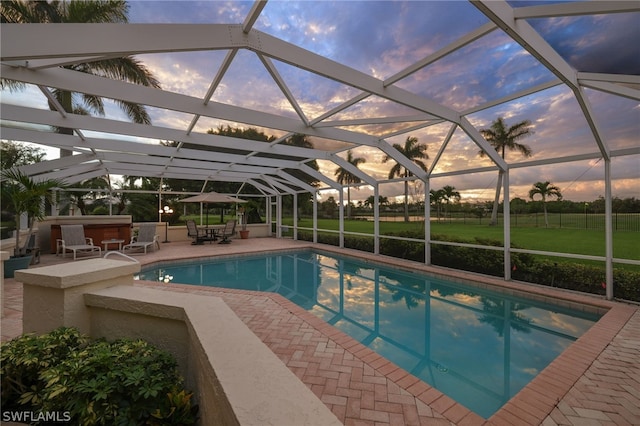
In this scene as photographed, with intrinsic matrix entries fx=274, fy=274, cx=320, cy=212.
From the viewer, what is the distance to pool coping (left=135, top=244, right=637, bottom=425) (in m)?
2.70

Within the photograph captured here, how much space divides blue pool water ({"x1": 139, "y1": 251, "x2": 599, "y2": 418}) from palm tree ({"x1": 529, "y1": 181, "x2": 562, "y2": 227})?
2981mm

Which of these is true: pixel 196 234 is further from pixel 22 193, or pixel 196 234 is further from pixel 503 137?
pixel 503 137

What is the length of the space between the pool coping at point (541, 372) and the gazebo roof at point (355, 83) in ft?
10.7

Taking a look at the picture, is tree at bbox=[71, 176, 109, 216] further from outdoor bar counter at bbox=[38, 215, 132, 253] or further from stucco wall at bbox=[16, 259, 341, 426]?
stucco wall at bbox=[16, 259, 341, 426]

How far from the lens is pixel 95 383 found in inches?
75.7

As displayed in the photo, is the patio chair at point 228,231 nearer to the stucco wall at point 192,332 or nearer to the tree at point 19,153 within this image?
the stucco wall at point 192,332

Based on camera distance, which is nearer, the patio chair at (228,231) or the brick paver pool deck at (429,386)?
the brick paver pool deck at (429,386)

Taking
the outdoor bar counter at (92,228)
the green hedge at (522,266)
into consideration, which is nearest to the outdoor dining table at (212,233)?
the outdoor bar counter at (92,228)

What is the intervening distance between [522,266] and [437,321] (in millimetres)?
3729

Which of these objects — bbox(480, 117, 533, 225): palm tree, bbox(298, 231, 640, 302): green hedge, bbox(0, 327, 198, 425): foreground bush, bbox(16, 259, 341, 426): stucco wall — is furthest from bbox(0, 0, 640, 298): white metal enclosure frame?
bbox(0, 327, 198, 425): foreground bush

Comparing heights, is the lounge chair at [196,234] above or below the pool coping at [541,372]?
above

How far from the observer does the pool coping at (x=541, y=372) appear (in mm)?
2701

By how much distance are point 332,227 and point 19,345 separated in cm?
1334

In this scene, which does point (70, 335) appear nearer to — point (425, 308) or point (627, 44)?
point (425, 308)
